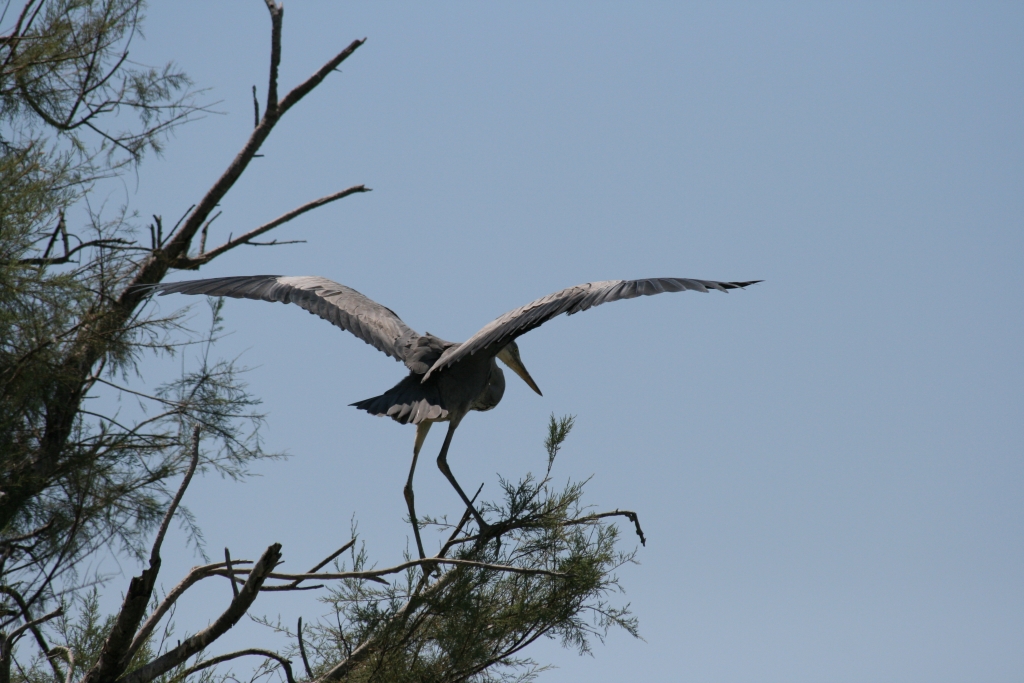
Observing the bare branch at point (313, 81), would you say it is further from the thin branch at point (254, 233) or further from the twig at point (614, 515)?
the twig at point (614, 515)

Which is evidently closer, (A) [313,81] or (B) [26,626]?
(B) [26,626]

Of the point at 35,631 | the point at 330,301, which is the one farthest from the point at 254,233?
the point at 35,631

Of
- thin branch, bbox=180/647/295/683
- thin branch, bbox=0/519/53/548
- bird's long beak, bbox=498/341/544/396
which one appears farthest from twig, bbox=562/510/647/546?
thin branch, bbox=0/519/53/548

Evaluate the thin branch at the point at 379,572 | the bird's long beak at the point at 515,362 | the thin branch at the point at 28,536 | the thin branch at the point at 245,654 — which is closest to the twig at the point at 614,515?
the thin branch at the point at 379,572

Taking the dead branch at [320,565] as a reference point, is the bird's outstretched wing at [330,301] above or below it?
above

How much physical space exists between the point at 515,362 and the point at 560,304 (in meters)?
1.33

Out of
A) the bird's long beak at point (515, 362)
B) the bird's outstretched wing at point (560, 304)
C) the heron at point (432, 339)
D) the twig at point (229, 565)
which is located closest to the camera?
the twig at point (229, 565)

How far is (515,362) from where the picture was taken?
4.76 metres

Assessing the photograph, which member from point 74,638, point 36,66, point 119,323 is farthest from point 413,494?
point 36,66

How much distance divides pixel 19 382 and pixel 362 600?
2.27 m

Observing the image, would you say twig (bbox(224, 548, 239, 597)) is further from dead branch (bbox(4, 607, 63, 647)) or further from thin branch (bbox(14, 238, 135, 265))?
thin branch (bbox(14, 238, 135, 265))

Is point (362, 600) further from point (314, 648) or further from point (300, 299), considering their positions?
point (300, 299)

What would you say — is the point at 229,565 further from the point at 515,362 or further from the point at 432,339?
the point at 515,362

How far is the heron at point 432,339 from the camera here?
3402 mm
